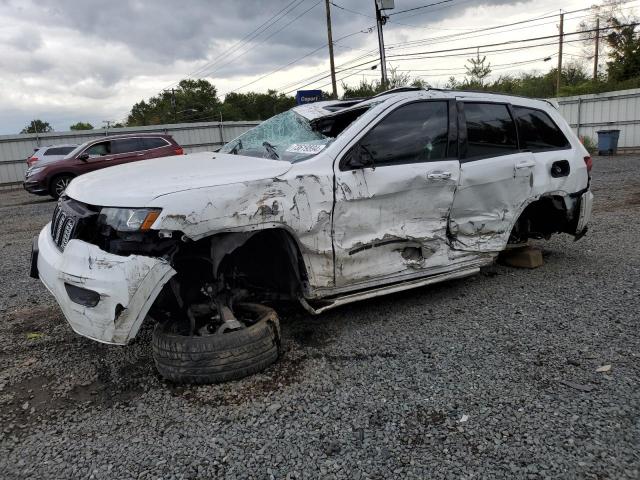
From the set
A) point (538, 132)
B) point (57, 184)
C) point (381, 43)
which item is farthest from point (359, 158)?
point (381, 43)

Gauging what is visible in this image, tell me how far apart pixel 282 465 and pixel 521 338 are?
1.97m

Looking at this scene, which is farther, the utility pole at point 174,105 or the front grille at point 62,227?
the utility pole at point 174,105

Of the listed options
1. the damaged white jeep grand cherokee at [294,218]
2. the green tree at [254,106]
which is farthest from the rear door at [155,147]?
the green tree at [254,106]

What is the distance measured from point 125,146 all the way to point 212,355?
1208cm

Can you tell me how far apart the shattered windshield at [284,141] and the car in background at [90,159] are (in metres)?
9.77

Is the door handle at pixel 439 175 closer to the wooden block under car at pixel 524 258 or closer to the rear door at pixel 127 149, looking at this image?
the wooden block under car at pixel 524 258

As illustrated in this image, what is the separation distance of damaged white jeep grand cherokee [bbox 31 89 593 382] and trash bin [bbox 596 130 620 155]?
17.1m

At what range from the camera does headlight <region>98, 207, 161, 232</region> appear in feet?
8.38

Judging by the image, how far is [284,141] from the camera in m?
3.75

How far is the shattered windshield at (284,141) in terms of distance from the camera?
3.36 meters

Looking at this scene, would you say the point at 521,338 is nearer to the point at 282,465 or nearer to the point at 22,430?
the point at 282,465

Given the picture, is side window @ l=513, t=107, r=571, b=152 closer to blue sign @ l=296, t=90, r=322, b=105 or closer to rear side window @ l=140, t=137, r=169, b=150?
blue sign @ l=296, t=90, r=322, b=105

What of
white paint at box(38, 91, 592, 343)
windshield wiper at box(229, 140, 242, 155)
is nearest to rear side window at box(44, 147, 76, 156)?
windshield wiper at box(229, 140, 242, 155)

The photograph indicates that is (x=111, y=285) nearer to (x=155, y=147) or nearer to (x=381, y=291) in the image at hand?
(x=381, y=291)
